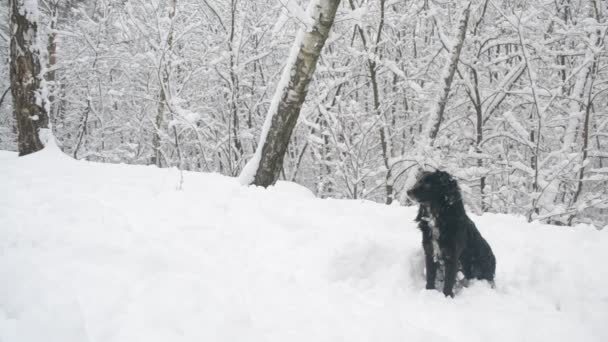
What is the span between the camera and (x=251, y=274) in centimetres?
244

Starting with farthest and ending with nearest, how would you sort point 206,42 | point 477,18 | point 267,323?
point 206,42
point 477,18
point 267,323

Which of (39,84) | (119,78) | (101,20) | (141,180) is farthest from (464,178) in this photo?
(119,78)

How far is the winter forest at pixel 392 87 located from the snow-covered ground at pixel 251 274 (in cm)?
255

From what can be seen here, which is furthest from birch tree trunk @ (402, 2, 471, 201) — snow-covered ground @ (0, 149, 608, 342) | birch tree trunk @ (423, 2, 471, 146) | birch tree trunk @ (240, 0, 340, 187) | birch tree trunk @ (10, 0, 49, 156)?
birch tree trunk @ (10, 0, 49, 156)

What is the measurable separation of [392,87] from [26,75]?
320 inches

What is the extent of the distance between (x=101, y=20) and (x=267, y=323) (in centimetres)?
1148

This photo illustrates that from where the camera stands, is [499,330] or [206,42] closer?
[499,330]

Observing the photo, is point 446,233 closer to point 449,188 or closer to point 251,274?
point 449,188

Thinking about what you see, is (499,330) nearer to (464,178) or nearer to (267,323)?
(267,323)

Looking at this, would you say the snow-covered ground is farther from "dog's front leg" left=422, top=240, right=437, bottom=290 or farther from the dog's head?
the dog's head

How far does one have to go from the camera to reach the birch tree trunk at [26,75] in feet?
19.4

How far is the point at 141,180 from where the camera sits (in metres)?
4.54

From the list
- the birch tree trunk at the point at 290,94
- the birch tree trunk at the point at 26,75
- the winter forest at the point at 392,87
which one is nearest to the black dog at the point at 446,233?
the birch tree trunk at the point at 290,94

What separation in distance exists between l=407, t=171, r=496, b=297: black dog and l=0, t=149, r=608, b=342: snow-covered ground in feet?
0.48
